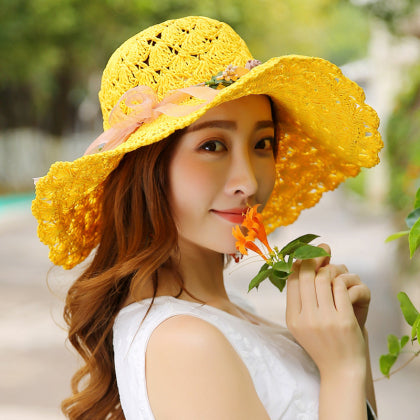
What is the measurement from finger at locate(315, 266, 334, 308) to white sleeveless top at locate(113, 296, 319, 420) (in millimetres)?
216

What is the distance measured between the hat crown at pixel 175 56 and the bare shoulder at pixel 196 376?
0.58m

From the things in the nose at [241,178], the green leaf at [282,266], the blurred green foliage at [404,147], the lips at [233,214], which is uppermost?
the blurred green foliage at [404,147]

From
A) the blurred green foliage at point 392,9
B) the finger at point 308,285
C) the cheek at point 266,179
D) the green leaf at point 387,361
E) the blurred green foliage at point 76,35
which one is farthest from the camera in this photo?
the blurred green foliage at point 76,35

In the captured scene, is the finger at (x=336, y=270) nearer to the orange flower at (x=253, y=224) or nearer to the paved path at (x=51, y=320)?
the orange flower at (x=253, y=224)

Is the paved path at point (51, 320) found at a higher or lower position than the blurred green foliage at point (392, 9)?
lower

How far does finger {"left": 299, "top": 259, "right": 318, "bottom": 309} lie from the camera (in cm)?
137

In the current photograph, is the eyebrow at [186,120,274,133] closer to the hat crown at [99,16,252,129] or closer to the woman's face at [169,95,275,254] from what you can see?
the woman's face at [169,95,275,254]

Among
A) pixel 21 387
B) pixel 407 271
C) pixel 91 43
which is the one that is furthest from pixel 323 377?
pixel 91 43

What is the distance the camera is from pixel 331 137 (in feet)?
5.99

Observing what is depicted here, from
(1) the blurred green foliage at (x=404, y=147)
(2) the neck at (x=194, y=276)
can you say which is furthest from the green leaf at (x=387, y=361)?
(1) the blurred green foliage at (x=404, y=147)

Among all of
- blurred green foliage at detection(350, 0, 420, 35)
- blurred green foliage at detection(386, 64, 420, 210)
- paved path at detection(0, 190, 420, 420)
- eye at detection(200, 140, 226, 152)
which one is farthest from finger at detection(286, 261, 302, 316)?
blurred green foliage at detection(350, 0, 420, 35)

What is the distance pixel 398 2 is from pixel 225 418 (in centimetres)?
598

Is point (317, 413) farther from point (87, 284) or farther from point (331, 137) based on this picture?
point (331, 137)

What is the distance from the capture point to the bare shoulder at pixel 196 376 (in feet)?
4.15
